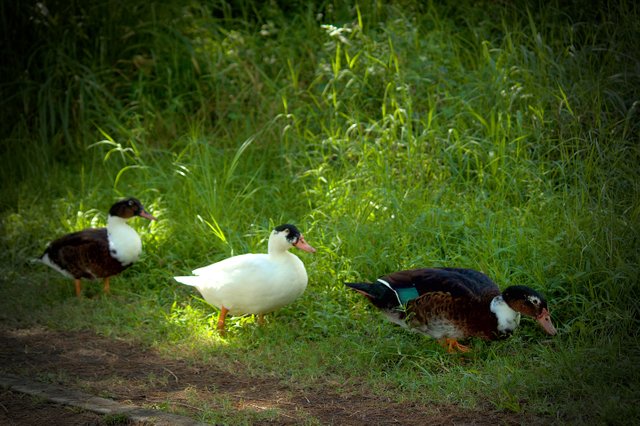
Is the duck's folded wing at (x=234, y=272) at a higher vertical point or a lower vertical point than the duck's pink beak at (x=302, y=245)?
lower

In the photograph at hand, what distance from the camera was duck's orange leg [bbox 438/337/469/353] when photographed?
5090mm

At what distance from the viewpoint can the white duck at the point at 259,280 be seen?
5.41 meters

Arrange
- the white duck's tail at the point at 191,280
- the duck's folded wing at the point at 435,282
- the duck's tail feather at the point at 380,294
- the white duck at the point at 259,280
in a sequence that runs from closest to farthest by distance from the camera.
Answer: the duck's folded wing at the point at 435,282 < the duck's tail feather at the point at 380,294 < the white duck at the point at 259,280 < the white duck's tail at the point at 191,280

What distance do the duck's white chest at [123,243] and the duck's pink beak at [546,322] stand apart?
9.87 feet

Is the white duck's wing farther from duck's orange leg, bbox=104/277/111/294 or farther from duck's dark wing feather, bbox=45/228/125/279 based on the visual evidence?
duck's orange leg, bbox=104/277/111/294

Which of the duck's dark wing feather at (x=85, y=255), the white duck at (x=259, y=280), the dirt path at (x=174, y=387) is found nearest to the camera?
the dirt path at (x=174, y=387)

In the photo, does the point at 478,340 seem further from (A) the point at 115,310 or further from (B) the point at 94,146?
(B) the point at 94,146

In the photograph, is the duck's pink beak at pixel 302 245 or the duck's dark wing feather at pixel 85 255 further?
the duck's dark wing feather at pixel 85 255

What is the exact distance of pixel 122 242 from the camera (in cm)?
632

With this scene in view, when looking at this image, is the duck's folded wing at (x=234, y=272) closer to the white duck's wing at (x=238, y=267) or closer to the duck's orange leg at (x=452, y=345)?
the white duck's wing at (x=238, y=267)

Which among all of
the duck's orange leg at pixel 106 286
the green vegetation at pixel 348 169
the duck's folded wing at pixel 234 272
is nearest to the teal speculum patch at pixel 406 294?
the green vegetation at pixel 348 169

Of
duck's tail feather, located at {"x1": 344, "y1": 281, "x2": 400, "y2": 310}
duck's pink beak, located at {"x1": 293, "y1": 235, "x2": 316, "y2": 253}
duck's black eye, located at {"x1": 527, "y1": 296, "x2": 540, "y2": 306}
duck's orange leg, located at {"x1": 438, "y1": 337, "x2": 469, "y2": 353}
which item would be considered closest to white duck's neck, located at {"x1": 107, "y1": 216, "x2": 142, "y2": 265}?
duck's pink beak, located at {"x1": 293, "y1": 235, "x2": 316, "y2": 253}

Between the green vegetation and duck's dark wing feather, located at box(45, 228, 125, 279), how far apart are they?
24cm

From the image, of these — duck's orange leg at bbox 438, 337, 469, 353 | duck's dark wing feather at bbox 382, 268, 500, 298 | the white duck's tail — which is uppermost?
duck's dark wing feather at bbox 382, 268, 500, 298
